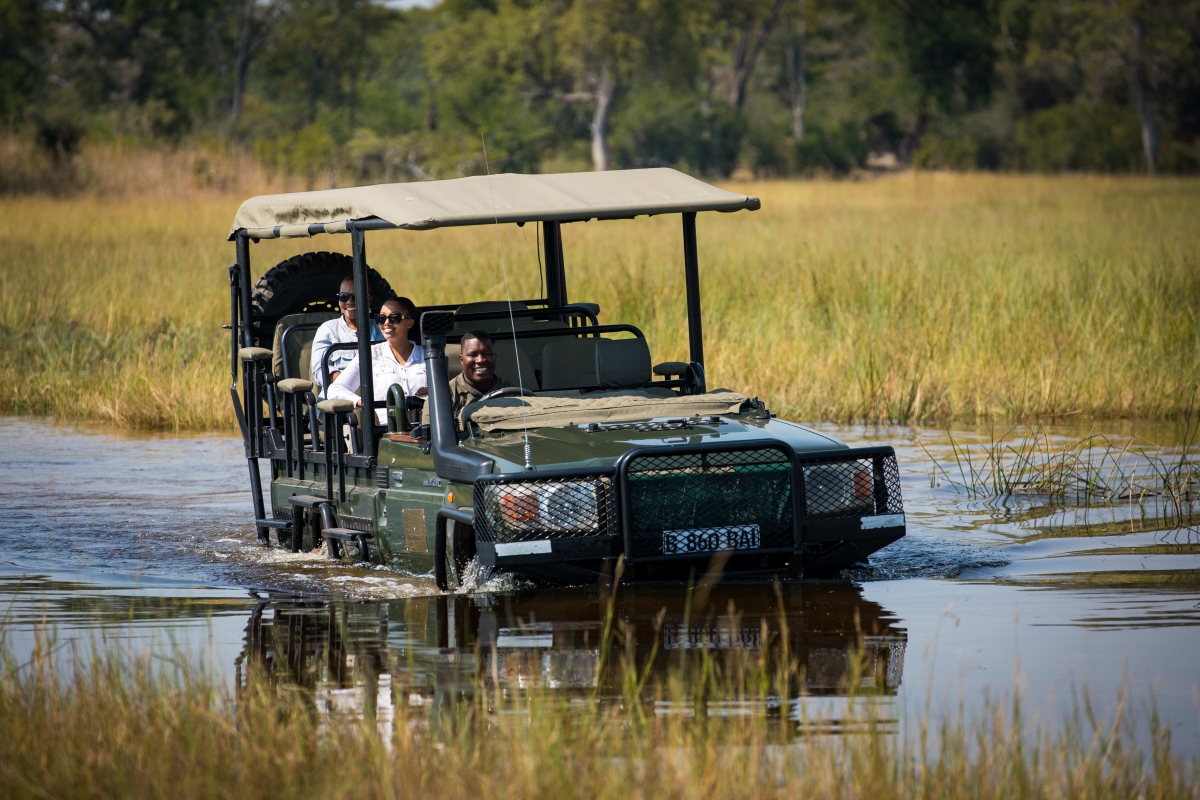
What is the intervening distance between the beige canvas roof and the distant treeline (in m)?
36.6

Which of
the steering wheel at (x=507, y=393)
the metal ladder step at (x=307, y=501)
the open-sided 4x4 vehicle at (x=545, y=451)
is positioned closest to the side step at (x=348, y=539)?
the open-sided 4x4 vehicle at (x=545, y=451)

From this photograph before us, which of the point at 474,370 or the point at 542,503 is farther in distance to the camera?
the point at 474,370

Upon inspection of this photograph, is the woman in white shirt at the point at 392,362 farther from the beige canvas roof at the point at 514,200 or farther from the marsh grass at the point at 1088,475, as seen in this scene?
the marsh grass at the point at 1088,475

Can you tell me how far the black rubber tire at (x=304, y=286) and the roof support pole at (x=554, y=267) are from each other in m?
0.97

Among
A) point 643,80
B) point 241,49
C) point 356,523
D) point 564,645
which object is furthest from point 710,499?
point 643,80

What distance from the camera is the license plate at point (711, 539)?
23.6 ft

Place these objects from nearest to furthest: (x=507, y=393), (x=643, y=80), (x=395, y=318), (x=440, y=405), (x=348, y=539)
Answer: (x=440, y=405) < (x=507, y=393) < (x=348, y=539) < (x=395, y=318) < (x=643, y=80)

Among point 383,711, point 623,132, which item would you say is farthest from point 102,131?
point 383,711

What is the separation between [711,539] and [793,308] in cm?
917

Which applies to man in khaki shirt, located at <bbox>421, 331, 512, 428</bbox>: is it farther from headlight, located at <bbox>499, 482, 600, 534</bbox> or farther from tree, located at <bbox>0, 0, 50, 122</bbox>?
tree, located at <bbox>0, 0, 50, 122</bbox>

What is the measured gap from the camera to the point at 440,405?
7918 millimetres

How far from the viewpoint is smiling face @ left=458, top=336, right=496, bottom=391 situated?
8.48 meters

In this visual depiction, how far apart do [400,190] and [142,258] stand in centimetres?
1416

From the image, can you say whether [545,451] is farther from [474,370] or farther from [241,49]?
[241,49]
